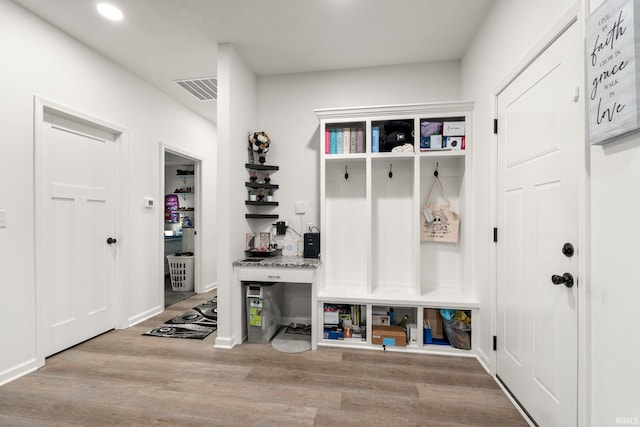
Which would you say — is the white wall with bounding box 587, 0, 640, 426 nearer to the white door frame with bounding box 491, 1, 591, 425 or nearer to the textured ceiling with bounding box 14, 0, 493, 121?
the white door frame with bounding box 491, 1, 591, 425

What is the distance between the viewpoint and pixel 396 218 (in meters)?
2.92

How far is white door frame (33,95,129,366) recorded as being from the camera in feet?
7.20

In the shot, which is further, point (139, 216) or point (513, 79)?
point (139, 216)

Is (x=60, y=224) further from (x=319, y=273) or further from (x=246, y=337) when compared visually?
(x=319, y=273)

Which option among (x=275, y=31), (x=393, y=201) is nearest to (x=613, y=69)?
(x=393, y=201)

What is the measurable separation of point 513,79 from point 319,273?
84.3 inches

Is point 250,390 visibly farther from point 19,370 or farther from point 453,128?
point 453,128

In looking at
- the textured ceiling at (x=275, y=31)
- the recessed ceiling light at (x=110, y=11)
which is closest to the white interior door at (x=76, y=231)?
the textured ceiling at (x=275, y=31)

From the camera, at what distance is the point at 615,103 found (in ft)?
3.34

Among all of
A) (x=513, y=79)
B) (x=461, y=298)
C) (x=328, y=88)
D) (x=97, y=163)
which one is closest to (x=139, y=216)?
(x=97, y=163)

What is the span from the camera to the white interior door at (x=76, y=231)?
2396 mm

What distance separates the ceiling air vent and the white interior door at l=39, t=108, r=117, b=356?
1.07 meters

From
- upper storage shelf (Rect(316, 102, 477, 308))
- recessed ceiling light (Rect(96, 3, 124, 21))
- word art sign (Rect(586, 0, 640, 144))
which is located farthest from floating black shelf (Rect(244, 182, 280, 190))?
word art sign (Rect(586, 0, 640, 144))

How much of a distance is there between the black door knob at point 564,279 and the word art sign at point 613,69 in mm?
622
